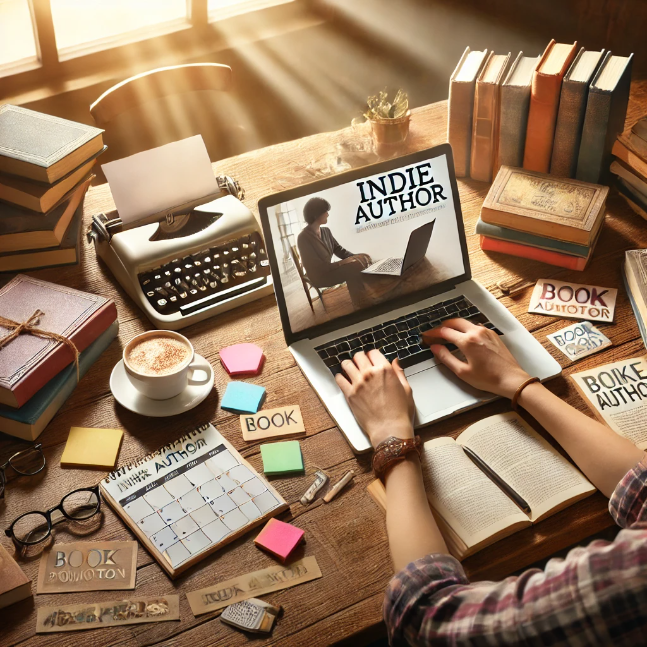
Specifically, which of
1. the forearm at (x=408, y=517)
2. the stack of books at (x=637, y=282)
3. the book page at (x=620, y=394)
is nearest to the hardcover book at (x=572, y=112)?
the stack of books at (x=637, y=282)

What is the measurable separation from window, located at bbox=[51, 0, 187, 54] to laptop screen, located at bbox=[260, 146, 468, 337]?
2068 mm

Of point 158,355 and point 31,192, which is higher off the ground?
point 31,192

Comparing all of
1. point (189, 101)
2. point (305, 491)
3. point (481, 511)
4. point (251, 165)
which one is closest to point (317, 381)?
point (305, 491)

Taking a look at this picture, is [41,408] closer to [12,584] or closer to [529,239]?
[12,584]

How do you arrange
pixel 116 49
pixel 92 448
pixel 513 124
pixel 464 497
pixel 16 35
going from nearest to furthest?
pixel 464 497, pixel 92 448, pixel 513 124, pixel 16 35, pixel 116 49

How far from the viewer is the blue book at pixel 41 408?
1.17 meters

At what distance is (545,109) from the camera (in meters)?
1.57

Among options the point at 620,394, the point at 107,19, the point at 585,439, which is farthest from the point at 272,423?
the point at 107,19

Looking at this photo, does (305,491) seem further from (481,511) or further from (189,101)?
(189,101)

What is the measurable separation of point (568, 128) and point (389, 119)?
0.41 metres

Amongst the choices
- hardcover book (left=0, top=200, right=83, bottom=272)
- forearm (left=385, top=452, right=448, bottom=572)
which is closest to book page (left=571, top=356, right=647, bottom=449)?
forearm (left=385, top=452, right=448, bottom=572)

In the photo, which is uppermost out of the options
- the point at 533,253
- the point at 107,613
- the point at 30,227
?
the point at 30,227

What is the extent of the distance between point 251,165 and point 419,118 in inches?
20.1

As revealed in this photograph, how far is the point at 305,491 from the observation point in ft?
3.62
